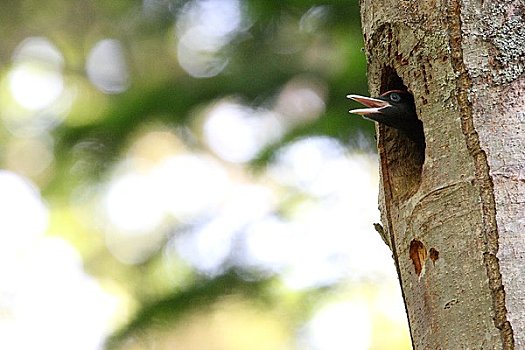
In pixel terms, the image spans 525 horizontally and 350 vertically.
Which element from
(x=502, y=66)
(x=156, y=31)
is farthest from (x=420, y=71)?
(x=156, y=31)

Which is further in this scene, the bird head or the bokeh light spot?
the bokeh light spot

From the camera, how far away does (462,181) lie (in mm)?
1679

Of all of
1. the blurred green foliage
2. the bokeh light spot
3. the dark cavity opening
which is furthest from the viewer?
the bokeh light spot

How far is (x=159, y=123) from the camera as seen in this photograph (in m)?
3.89

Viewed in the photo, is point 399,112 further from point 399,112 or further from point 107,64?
point 107,64

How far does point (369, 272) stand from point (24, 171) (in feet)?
11.9

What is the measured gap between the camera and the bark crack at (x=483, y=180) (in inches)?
60.9

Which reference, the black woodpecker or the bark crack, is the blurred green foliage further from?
the bark crack

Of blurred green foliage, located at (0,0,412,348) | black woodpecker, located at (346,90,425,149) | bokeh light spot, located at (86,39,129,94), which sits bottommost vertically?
black woodpecker, located at (346,90,425,149)

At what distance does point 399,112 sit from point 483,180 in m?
0.38

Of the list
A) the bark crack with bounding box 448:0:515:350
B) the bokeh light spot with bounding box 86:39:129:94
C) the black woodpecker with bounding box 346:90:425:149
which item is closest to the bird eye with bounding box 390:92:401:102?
the black woodpecker with bounding box 346:90:425:149

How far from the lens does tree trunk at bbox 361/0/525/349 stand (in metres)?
1.58

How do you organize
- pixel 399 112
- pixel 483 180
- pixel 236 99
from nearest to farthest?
pixel 483 180 → pixel 399 112 → pixel 236 99

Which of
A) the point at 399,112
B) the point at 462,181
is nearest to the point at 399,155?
the point at 399,112
